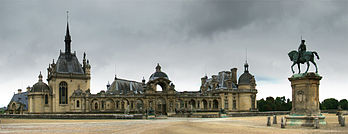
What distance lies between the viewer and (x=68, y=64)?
7562 centimetres

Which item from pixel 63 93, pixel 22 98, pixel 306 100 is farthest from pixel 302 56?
pixel 22 98

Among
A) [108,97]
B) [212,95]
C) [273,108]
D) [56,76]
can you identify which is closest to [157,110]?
[108,97]

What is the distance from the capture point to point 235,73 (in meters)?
86.7

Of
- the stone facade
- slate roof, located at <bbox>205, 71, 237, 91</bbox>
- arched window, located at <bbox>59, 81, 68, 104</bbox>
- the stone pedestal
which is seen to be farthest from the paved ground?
slate roof, located at <bbox>205, 71, 237, 91</bbox>

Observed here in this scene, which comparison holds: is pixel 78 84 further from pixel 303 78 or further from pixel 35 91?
pixel 303 78

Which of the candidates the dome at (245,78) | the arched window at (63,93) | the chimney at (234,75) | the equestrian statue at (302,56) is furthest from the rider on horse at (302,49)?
the arched window at (63,93)

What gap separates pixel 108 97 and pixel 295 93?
156 ft

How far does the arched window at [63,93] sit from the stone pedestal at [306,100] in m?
56.4

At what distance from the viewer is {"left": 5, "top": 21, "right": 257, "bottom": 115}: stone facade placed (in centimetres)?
6894

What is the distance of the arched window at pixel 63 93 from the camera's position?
239 feet

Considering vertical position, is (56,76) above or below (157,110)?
above

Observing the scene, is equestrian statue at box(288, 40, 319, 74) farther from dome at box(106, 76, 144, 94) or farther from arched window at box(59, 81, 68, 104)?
arched window at box(59, 81, 68, 104)

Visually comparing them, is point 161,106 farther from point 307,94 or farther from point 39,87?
point 307,94

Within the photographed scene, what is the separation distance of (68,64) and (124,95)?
51.9 ft
